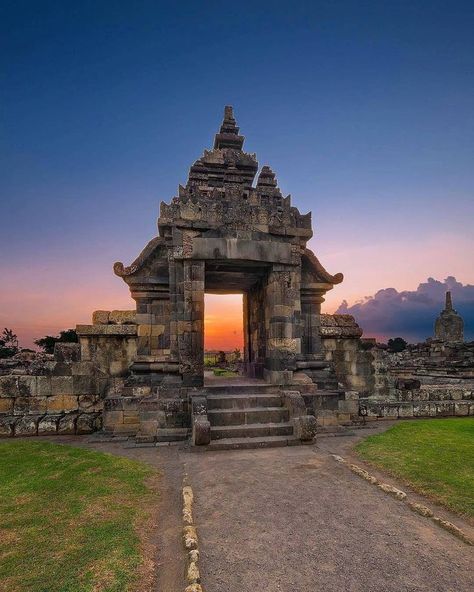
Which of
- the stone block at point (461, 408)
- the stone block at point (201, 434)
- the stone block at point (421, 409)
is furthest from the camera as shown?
the stone block at point (461, 408)

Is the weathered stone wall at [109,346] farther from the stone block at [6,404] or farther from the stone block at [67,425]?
the stone block at [6,404]

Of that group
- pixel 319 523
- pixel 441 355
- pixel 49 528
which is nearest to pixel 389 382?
pixel 319 523

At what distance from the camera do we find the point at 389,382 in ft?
37.8

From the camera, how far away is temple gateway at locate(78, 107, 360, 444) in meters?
9.20

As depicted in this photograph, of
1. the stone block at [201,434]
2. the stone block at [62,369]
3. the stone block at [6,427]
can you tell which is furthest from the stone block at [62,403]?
the stone block at [201,434]

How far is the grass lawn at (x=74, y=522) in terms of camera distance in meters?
3.28

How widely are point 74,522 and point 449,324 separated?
128 feet

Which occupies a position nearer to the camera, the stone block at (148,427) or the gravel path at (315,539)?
the gravel path at (315,539)

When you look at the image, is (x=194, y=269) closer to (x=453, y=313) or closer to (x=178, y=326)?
(x=178, y=326)

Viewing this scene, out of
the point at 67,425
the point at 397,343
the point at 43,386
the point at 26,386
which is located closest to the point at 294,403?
the point at 67,425

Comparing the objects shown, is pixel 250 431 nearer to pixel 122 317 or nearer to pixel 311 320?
pixel 311 320

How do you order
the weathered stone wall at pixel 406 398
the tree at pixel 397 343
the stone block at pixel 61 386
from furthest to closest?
1. the tree at pixel 397 343
2. the weathered stone wall at pixel 406 398
3. the stone block at pixel 61 386

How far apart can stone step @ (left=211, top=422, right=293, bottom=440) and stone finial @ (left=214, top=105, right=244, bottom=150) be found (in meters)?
11.8

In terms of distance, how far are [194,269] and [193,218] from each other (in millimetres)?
1504
